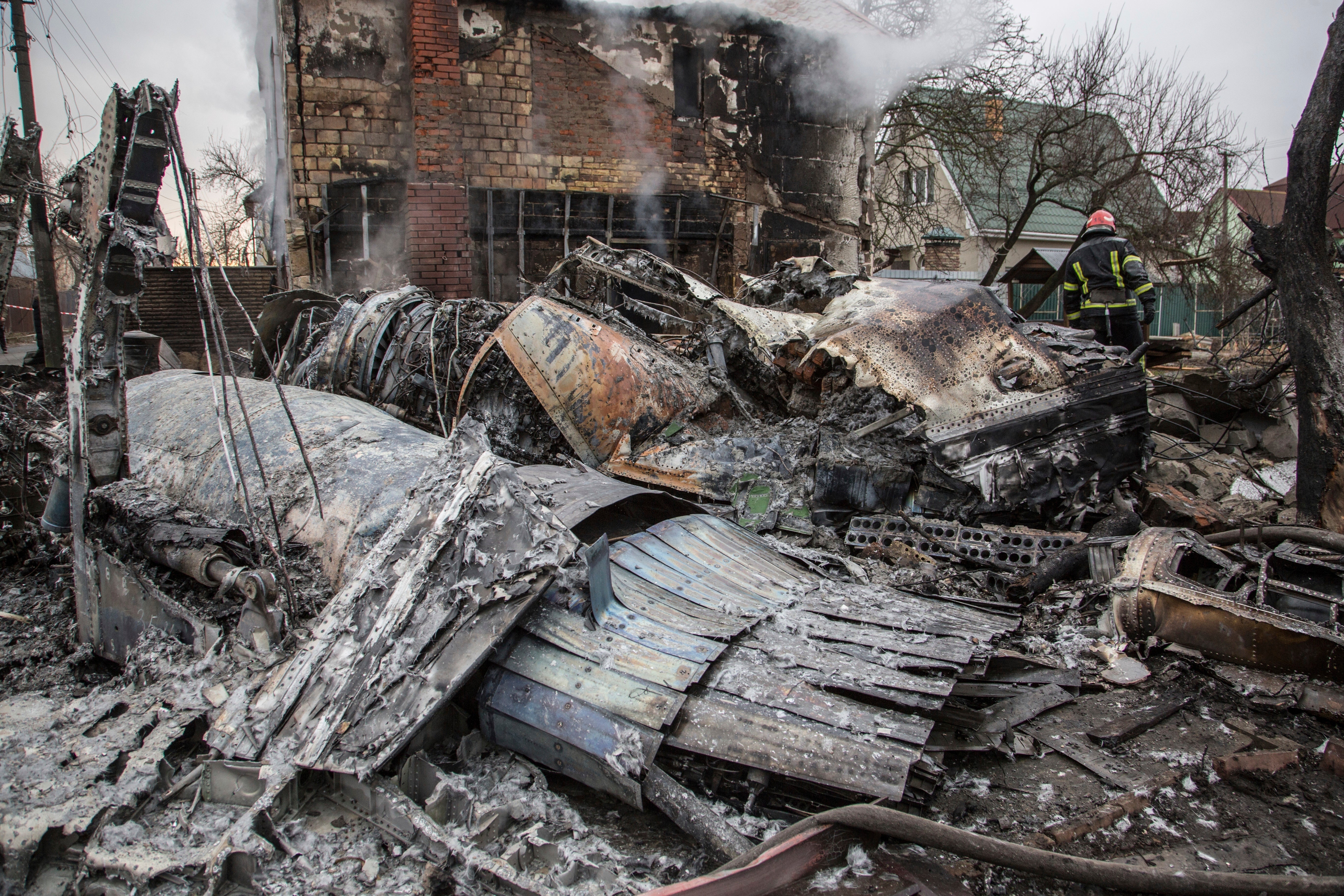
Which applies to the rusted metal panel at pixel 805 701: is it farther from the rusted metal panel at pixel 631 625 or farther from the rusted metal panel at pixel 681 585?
the rusted metal panel at pixel 681 585

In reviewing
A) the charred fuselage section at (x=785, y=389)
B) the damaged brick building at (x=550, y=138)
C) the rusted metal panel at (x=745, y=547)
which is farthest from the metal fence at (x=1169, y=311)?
the rusted metal panel at (x=745, y=547)

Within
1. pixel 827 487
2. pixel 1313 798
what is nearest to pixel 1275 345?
pixel 827 487

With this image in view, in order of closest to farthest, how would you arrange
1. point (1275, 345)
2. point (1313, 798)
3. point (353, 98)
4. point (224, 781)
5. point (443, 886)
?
point (443, 886), point (224, 781), point (1313, 798), point (1275, 345), point (353, 98)

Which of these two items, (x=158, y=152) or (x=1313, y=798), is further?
(x=158, y=152)

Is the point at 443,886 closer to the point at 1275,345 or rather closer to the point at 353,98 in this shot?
the point at 1275,345

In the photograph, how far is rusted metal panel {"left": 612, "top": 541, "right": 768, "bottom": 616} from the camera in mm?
2820

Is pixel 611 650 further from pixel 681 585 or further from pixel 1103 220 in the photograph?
pixel 1103 220

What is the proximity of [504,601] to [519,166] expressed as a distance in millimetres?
9334

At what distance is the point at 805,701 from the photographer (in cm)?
224

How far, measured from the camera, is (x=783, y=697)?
2256mm

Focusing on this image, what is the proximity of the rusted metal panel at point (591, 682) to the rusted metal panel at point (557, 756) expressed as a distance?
146mm

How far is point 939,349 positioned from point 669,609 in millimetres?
3059

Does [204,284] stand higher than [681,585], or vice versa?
[204,284]

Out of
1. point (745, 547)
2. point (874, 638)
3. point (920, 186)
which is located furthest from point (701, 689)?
point (920, 186)
